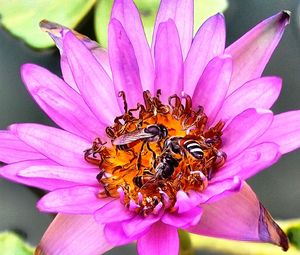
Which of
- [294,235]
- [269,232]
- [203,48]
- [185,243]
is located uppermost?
[203,48]

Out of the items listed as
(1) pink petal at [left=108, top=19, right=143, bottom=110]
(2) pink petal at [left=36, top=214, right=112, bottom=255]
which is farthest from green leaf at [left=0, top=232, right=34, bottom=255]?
(1) pink petal at [left=108, top=19, right=143, bottom=110]

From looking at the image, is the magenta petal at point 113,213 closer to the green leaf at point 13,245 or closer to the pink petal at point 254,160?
the pink petal at point 254,160

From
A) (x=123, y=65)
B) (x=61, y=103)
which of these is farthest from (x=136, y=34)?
(x=61, y=103)

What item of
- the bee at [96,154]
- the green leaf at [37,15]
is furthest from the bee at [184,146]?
the green leaf at [37,15]

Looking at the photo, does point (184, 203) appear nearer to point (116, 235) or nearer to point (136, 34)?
point (116, 235)

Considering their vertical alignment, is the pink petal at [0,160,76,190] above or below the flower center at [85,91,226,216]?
above

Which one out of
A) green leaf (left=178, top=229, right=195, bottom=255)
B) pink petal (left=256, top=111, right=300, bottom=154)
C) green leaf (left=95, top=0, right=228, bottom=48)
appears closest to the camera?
pink petal (left=256, top=111, right=300, bottom=154)

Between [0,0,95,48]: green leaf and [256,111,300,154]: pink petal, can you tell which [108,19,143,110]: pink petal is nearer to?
[256,111,300,154]: pink petal
